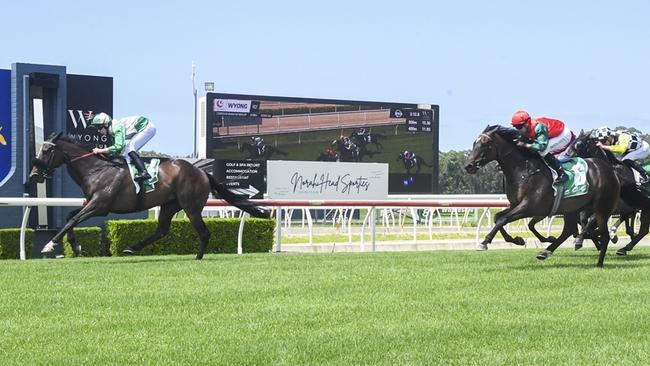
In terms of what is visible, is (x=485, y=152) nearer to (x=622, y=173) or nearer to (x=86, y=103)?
(x=622, y=173)

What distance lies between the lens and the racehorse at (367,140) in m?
31.2

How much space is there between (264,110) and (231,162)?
7.30 metres

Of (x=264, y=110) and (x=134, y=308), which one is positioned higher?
(x=264, y=110)

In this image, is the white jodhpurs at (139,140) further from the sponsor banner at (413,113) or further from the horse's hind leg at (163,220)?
the sponsor banner at (413,113)

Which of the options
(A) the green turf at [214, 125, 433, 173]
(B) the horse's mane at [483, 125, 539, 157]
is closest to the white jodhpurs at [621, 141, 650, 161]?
(B) the horse's mane at [483, 125, 539, 157]

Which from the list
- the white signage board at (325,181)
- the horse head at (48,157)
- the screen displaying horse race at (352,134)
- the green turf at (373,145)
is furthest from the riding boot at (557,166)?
the green turf at (373,145)

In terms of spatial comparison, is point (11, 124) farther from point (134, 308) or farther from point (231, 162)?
point (231, 162)

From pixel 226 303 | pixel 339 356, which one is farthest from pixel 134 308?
pixel 339 356

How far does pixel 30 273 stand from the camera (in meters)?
7.96

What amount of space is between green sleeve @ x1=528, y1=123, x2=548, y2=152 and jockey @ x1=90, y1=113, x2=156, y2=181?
380 centimetres

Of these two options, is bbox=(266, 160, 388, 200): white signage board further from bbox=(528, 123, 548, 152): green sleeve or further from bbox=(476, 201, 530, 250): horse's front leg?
bbox=(476, 201, 530, 250): horse's front leg

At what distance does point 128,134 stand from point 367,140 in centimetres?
2149

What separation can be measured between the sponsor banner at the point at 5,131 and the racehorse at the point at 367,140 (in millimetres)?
19160

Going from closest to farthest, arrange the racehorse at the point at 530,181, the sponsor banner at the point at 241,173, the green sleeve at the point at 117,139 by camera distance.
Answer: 1. the racehorse at the point at 530,181
2. the green sleeve at the point at 117,139
3. the sponsor banner at the point at 241,173
